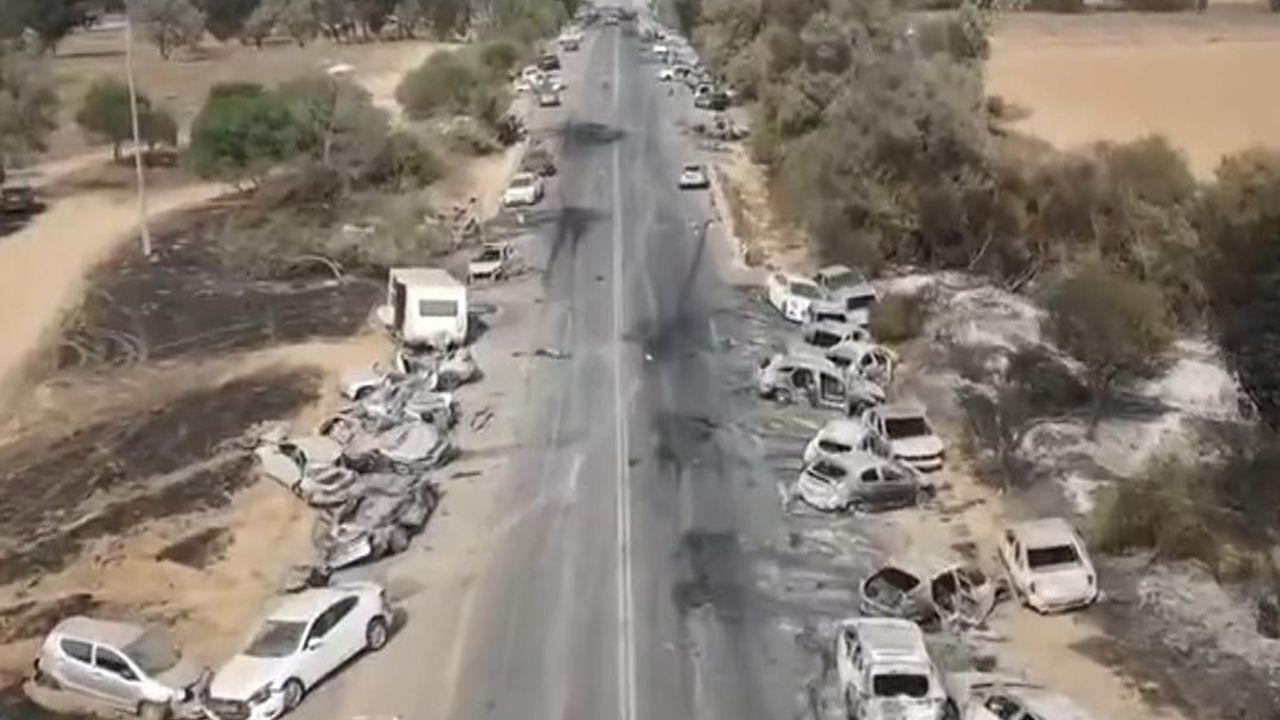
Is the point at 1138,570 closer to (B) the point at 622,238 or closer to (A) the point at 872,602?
(A) the point at 872,602

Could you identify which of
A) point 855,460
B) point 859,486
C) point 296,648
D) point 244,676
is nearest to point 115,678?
point 244,676

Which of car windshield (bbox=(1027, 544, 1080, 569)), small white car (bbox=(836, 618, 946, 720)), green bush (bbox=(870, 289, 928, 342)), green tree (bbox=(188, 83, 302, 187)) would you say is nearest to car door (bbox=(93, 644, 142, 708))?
small white car (bbox=(836, 618, 946, 720))

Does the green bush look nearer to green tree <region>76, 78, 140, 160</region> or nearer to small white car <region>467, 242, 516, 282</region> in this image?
small white car <region>467, 242, 516, 282</region>

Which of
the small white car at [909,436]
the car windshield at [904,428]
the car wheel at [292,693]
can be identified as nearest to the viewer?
the car wheel at [292,693]

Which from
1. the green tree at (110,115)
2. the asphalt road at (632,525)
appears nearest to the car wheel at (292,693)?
the asphalt road at (632,525)

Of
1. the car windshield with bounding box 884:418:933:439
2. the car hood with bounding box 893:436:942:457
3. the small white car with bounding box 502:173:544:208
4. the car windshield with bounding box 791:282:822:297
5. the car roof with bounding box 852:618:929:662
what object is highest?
the car roof with bounding box 852:618:929:662

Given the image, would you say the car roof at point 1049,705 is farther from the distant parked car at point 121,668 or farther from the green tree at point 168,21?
the green tree at point 168,21
